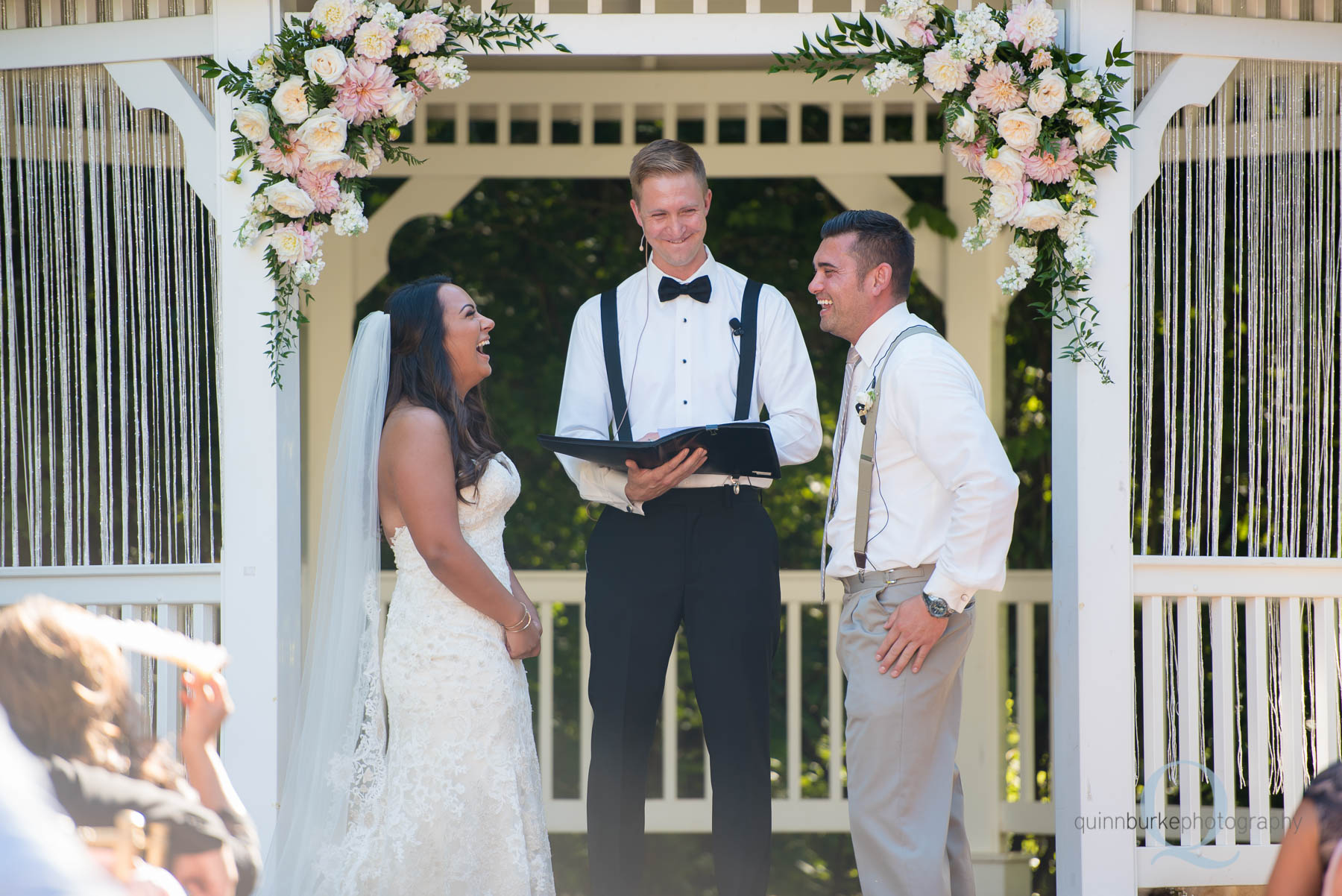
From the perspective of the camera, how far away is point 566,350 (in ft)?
21.3

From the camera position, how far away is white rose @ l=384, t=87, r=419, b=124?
3410 millimetres

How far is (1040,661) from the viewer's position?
600cm

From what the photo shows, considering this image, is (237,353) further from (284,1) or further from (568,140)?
(568,140)

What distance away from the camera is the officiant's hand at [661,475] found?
2994 millimetres

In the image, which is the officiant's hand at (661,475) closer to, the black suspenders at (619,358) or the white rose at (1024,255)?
the black suspenders at (619,358)

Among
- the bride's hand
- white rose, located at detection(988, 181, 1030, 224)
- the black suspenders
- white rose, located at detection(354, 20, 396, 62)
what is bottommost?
the bride's hand

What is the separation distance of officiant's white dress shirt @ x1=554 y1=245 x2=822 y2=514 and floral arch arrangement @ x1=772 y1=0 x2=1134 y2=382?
630mm

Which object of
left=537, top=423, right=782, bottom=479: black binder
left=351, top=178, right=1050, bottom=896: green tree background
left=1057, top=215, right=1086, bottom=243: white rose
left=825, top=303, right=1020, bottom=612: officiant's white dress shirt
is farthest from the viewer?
left=351, top=178, right=1050, bottom=896: green tree background

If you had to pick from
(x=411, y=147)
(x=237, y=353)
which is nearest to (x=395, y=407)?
(x=237, y=353)

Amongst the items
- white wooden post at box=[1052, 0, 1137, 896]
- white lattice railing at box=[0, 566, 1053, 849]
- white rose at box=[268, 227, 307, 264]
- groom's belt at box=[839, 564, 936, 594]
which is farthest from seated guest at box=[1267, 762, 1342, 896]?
white lattice railing at box=[0, 566, 1053, 849]

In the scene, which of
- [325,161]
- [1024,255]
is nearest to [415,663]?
[325,161]

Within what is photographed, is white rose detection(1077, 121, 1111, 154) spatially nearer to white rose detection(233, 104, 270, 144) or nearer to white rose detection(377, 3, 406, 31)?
white rose detection(377, 3, 406, 31)

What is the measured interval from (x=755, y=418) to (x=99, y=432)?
1968 millimetres

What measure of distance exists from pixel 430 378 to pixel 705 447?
0.69m
